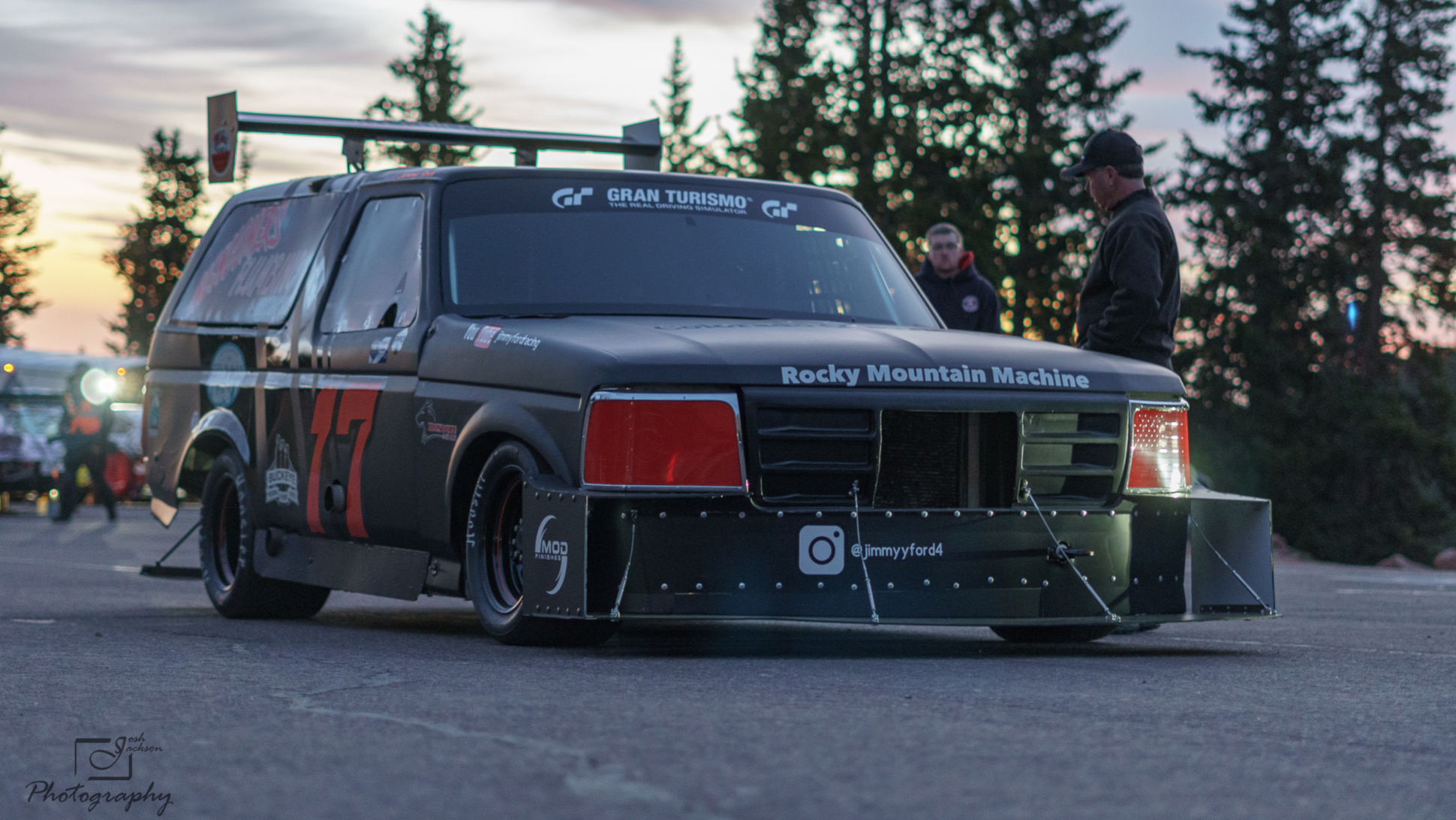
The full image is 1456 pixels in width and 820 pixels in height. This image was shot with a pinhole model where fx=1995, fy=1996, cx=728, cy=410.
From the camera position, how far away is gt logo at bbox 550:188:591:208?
7980 millimetres

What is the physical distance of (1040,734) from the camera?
4.78 metres

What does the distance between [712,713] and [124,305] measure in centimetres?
9573

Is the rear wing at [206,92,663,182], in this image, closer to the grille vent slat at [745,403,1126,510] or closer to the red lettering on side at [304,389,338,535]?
the red lettering on side at [304,389,338,535]

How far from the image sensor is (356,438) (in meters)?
8.13

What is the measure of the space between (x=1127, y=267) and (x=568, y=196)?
2.26 metres

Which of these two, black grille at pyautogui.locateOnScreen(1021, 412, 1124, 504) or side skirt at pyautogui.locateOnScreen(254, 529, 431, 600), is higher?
black grille at pyautogui.locateOnScreen(1021, 412, 1124, 504)

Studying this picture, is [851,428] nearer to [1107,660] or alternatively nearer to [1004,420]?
[1004,420]

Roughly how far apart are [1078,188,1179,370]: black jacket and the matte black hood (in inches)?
17.1

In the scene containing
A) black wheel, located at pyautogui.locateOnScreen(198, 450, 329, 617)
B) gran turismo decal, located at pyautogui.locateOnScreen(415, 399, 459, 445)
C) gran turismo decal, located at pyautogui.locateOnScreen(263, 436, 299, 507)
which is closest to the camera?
gran turismo decal, located at pyautogui.locateOnScreen(415, 399, 459, 445)

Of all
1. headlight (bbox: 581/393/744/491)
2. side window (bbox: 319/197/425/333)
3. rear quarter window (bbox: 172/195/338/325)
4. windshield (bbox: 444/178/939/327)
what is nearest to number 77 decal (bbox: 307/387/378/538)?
side window (bbox: 319/197/425/333)

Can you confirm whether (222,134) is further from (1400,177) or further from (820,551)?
(1400,177)

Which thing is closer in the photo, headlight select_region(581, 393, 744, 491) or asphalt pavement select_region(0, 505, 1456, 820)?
asphalt pavement select_region(0, 505, 1456, 820)

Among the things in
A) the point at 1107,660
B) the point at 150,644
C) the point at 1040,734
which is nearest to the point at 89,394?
the point at 150,644

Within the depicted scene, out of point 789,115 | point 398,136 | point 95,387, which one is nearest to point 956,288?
point 398,136
